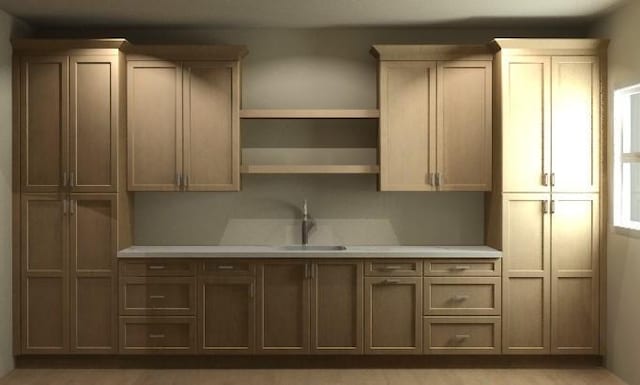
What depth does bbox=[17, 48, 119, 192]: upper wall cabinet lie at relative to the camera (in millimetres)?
4988

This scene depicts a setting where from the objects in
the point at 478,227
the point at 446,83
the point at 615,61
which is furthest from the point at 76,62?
the point at 615,61

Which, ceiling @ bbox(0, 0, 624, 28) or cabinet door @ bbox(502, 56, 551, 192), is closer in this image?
ceiling @ bbox(0, 0, 624, 28)

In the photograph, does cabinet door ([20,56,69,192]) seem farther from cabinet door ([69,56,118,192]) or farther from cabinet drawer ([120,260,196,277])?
cabinet drawer ([120,260,196,277])

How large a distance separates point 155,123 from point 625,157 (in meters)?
3.08

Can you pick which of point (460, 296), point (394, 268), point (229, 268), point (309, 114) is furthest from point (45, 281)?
point (460, 296)

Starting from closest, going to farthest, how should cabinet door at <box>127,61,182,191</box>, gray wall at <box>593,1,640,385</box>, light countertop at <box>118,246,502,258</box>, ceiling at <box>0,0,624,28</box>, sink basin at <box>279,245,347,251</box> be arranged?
gray wall at <box>593,1,640,385</box> → ceiling at <box>0,0,624,28</box> → light countertop at <box>118,246,502,258</box> → cabinet door at <box>127,61,182,191</box> → sink basin at <box>279,245,347,251</box>

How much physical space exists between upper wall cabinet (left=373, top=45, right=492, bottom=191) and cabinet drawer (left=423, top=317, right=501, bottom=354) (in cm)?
89

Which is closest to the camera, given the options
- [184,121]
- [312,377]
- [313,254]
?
[312,377]

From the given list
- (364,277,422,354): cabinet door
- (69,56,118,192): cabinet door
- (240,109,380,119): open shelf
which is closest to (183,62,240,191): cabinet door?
(240,109,380,119): open shelf

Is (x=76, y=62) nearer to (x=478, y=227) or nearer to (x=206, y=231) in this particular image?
(x=206, y=231)

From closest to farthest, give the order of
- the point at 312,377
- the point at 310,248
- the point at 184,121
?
the point at 312,377 → the point at 184,121 → the point at 310,248

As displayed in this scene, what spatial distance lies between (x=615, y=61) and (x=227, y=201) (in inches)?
111

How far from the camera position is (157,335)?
16.4ft

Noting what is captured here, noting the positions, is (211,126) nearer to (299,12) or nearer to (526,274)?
(299,12)
